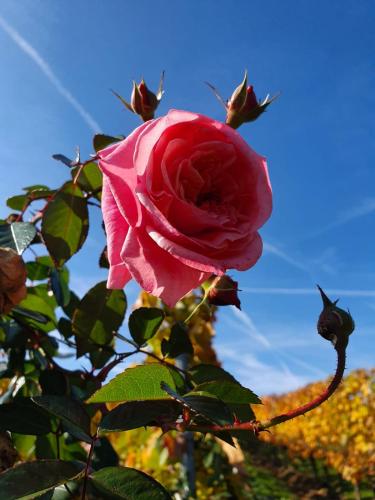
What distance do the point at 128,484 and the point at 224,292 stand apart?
14.4 inches

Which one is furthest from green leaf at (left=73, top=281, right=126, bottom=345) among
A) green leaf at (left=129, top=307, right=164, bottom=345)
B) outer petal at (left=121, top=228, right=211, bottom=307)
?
outer petal at (left=121, top=228, right=211, bottom=307)

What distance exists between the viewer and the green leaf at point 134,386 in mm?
601

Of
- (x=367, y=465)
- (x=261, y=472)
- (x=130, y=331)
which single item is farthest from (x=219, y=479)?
(x=261, y=472)

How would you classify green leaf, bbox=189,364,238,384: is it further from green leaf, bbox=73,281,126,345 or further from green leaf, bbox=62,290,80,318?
green leaf, bbox=62,290,80,318

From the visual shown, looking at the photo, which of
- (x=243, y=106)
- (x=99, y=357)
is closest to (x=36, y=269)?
(x=99, y=357)

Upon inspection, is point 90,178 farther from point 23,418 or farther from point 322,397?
point 322,397

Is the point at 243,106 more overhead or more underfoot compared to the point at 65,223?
more overhead

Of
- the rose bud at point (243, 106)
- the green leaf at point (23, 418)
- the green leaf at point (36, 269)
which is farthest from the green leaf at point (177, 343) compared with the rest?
the green leaf at point (36, 269)

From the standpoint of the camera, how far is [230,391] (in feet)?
2.11

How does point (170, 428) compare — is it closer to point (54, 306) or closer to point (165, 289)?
point (165, 289)

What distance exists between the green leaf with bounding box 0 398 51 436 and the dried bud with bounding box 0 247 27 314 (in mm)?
157

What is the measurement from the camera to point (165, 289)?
0.64 meters

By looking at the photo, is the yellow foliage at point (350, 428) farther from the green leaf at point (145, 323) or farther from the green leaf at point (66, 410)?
the green leaf at point (66, 410)

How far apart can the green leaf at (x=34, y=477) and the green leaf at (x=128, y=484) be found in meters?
0.03
